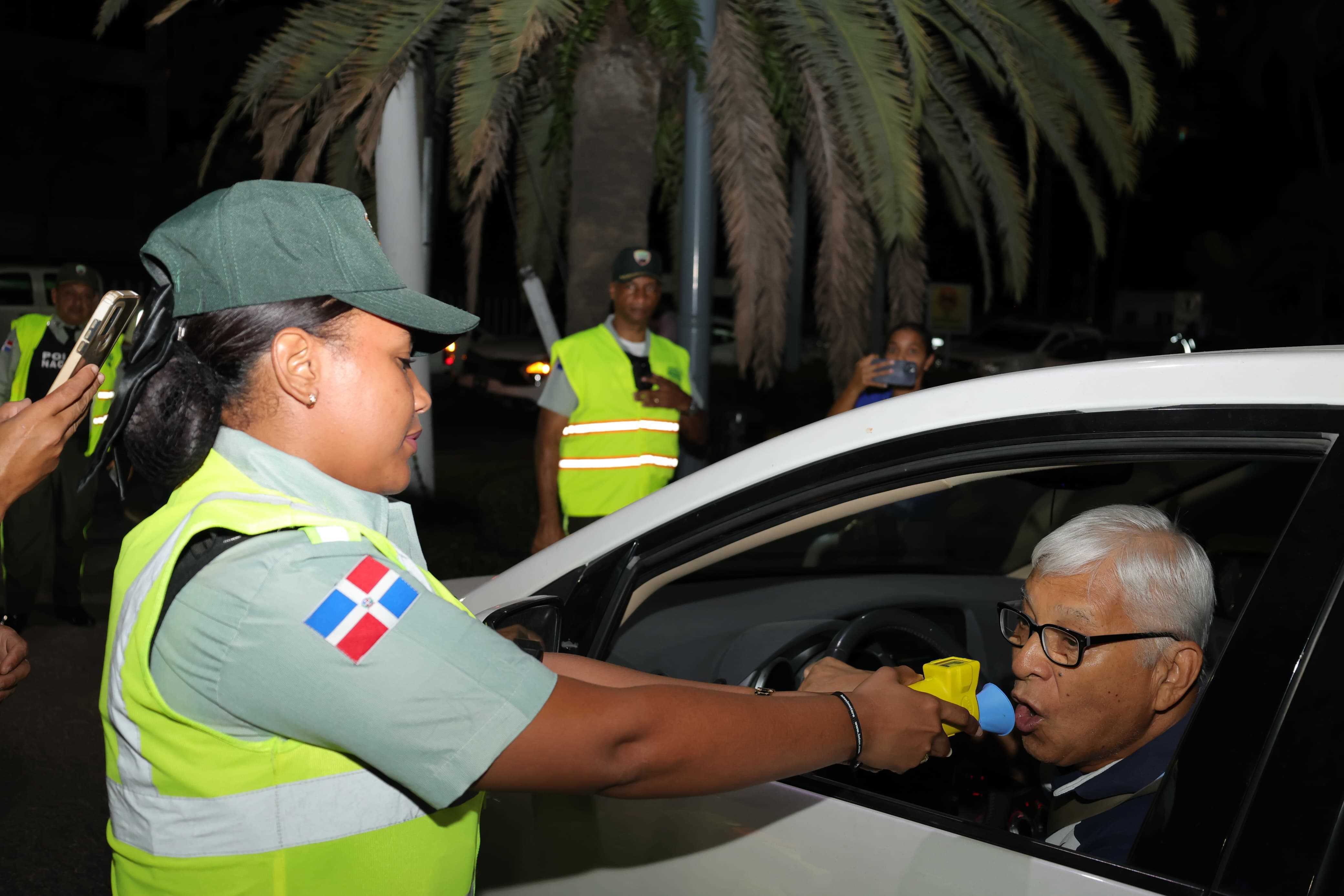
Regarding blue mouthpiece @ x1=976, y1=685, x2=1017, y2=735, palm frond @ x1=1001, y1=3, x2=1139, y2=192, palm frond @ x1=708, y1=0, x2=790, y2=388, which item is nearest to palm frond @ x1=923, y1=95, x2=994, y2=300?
palm frond @ x1=1001, y1=3, x2=1139, y2=192

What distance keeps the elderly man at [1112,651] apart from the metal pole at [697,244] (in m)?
4.42

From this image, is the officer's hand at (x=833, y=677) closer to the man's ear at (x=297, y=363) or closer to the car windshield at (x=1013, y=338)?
the man's ear at (x=297, y=363)

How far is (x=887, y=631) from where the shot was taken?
2475 mm

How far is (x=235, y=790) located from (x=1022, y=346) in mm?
20614

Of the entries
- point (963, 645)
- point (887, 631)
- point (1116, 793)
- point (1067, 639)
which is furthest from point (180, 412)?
point (963, 645)

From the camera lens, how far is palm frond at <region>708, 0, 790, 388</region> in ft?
20.5

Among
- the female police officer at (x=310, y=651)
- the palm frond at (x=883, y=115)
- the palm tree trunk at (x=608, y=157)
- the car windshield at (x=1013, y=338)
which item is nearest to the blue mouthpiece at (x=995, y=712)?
the female police officer at (x=310, y=651)

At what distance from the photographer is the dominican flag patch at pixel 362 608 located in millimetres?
Answer: 1159

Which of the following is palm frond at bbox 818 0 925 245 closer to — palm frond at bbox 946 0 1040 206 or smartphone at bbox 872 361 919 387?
palm frond at bbox 946 0 1040 206

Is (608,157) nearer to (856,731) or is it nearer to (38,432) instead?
(38,432)

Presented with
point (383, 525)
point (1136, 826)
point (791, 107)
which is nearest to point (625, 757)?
point (383, 525)

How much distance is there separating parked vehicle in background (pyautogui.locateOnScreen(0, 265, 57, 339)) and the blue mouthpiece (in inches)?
670

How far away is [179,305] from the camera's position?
131 centimetres

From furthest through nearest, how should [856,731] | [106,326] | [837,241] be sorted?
[837,241], [106,326], [856,731]
